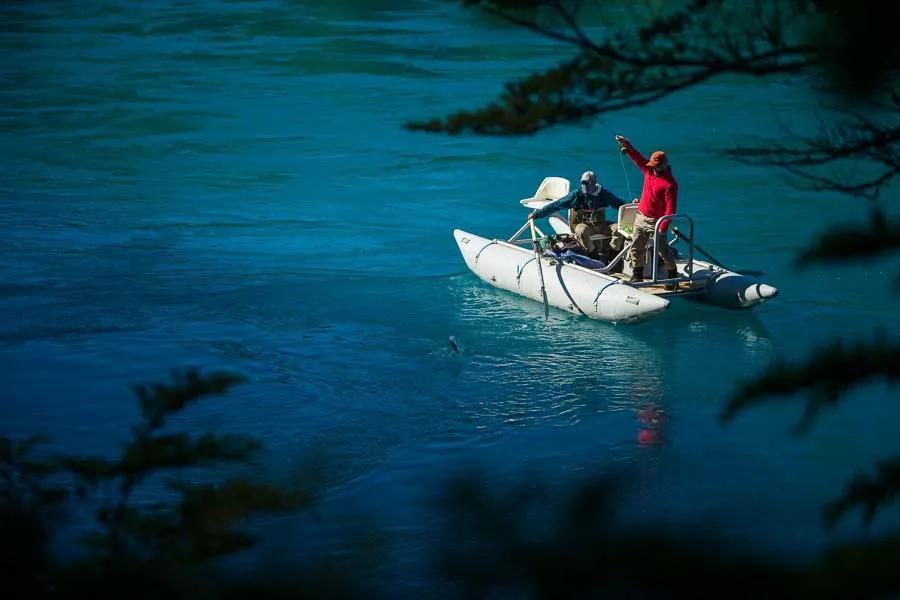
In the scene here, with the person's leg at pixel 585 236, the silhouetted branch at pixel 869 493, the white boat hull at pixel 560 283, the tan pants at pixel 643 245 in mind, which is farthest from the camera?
the person's leg at pixel 585 236

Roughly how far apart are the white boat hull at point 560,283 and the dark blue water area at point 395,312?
0.22m

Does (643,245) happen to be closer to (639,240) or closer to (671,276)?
(639,240)

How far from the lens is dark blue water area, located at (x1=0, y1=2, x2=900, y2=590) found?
26.0ft

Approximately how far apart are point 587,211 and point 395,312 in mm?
2076

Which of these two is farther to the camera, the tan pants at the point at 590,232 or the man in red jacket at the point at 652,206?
the tan pants at the point at 590,232

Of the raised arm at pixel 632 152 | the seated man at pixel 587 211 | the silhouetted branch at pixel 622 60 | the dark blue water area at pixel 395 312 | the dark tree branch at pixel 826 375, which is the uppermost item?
the silhouetted branch at pixel 622 60

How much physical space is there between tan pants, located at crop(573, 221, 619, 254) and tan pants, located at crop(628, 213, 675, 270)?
546 mm

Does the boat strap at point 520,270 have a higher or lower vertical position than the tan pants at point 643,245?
lower

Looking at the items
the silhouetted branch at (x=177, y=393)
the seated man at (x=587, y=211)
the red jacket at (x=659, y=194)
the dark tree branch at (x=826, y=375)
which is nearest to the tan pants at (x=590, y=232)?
the seated man at (x=587, y=211)

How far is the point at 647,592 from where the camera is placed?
2.60m

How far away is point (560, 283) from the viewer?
11188 millimetres

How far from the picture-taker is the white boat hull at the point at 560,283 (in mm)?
10508

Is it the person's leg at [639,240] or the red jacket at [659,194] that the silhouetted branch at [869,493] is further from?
the person's leg at [639,240]

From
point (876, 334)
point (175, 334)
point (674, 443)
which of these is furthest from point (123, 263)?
point (876, 334)
